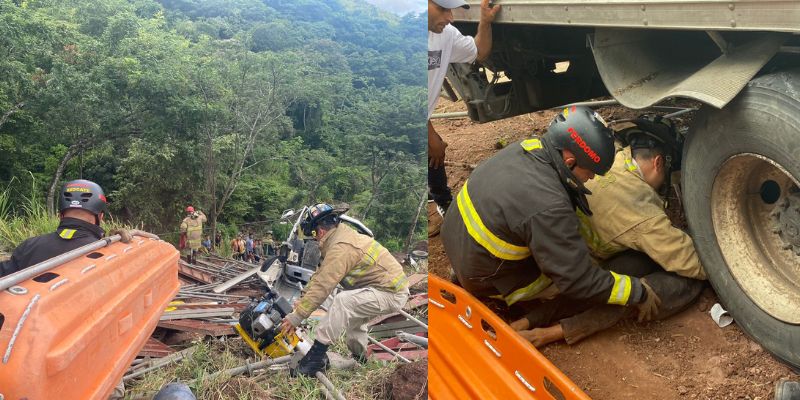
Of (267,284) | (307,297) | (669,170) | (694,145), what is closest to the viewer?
(694,145)

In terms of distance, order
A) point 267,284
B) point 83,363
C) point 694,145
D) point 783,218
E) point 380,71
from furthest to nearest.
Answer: point 267,284 < point 380,71 < point 83,363 < point 694,145 < point 783,218

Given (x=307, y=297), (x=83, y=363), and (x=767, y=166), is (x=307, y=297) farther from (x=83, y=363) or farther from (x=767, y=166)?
(x=767, y=166)

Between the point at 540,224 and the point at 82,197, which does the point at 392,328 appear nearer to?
the point at 540,224

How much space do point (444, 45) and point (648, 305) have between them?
3.15 ft

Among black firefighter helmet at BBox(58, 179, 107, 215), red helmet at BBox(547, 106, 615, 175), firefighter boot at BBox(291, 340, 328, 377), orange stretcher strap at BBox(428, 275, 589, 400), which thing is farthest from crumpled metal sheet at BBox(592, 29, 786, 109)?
black firefighter helmet at BBox(58, 179, 107, 215)

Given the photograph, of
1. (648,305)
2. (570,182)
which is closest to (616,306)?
(648,305)

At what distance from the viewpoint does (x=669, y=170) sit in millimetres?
1841

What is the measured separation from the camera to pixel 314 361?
7.64ft

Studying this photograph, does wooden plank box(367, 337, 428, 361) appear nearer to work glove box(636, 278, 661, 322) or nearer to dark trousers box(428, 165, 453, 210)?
dark trousers box(428, 165, 453, 210)

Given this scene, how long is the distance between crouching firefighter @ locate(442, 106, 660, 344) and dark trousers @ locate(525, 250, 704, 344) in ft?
0.09

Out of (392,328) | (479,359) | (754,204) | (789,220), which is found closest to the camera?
(789,220)

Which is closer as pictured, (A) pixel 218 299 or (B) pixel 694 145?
(B) pixel 694 145

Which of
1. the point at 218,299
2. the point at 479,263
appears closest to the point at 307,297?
the point at 218,299

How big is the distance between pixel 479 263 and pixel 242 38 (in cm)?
166
